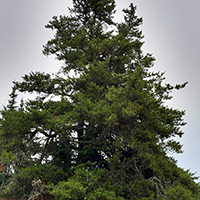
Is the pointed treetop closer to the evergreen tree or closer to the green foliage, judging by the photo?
the evergreen tree

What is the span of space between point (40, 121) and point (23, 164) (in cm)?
198

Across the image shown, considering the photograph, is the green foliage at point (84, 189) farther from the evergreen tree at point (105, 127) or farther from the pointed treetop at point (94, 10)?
the pointed treetop at point (94, 10)

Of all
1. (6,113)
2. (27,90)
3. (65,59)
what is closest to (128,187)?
(6,113)

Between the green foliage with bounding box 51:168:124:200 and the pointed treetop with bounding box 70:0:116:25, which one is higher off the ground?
the pointed treetop with bounding box 70:0:116:25

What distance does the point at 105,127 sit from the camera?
22.0ft

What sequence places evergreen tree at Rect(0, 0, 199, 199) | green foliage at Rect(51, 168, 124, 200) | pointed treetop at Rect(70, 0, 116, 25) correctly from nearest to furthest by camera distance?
green foliage at Rect(51, 168, 124, 200) < evergreen tree at Rect(0, 0, 199, 199) < pointed treetop at Rect(70, 0, 116, 25)

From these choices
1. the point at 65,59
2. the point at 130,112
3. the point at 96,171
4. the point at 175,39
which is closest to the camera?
the point at 130,112

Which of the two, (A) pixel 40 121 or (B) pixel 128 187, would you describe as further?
(A) pixel 40 121

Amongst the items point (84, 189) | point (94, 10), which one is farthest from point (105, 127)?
point (94, 10)

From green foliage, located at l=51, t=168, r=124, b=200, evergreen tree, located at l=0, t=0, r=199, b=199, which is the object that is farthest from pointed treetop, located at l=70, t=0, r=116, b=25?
green foliage, located at l=51, t=168, r=124, b=200

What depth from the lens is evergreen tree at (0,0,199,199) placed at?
540 centimetres

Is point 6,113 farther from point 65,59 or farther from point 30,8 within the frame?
point 30,8

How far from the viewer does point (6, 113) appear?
22.2 ft

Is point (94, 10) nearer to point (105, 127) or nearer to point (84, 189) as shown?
point (105, 127)
